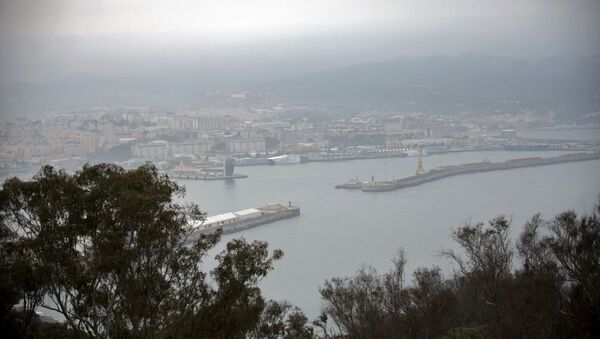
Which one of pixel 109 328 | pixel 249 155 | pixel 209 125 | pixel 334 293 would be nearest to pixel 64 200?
pixel 109 328

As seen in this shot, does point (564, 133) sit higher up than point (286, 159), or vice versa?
point (564, 133)

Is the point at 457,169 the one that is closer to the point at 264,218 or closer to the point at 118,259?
the point at 264,218

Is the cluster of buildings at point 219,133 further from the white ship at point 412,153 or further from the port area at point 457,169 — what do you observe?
the port area at point 457,169

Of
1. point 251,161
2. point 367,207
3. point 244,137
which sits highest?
point 244,137

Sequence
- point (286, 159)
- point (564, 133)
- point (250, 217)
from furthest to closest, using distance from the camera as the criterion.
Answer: point (564, 133)
point (286, 159)
point (250, 217)

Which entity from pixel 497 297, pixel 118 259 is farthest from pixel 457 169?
pixel 118 259

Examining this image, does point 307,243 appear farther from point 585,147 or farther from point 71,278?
point 585,147
